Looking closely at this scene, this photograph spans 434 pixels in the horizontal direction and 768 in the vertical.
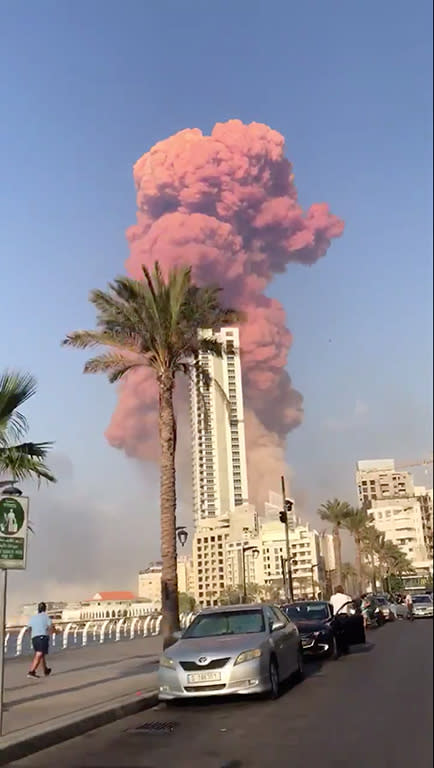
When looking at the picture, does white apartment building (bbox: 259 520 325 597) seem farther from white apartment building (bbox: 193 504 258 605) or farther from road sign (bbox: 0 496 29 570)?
road sign (bbox: 0 496 29 570)

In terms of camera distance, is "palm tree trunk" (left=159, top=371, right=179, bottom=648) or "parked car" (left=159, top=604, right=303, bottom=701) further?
"palm tree trunk" (left=159, top=371, right=179, bottom=648)

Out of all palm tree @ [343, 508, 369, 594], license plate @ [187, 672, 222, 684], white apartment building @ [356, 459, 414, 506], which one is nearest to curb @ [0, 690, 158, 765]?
license plate @ [187, 672, 222, 684]

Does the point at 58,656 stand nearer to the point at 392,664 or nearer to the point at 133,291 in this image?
the point at 133,291

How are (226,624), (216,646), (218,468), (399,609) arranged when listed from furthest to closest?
1. (218,468)
2. (399,609)
3. (226,624)
4. (216,646)

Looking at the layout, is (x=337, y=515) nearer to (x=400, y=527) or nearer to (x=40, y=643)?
(x=400, y=527)

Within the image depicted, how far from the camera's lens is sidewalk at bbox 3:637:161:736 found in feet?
32.4

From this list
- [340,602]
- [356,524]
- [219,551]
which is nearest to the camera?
[340,602]

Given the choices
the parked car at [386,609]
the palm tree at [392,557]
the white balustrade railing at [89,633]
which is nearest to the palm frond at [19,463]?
the white balustrade railing at [89,633]

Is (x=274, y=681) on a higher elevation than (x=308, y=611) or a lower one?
lower

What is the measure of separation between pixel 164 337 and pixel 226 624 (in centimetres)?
995

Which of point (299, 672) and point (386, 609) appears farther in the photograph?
point (386, 609)

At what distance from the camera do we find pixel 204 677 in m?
9.79

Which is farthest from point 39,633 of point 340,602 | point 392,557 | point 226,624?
point 392,557

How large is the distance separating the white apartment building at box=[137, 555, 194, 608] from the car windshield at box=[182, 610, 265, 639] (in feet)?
258
